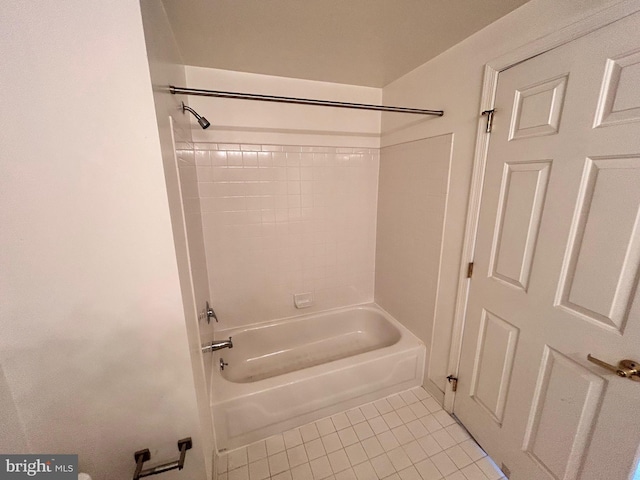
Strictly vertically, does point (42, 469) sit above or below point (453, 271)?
below

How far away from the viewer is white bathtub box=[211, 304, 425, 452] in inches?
52.3

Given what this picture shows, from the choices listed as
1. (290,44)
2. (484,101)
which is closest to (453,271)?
(484,101)

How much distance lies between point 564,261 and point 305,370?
1401 mm

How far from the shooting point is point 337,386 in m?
1.50

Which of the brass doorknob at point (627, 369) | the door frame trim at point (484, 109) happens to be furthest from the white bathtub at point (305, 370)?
the brass doorknob at point (627, 369)

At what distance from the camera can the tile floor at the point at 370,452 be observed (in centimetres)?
121

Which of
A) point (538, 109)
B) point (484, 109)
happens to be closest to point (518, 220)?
point (538, 109)

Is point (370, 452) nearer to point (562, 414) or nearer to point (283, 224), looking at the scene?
point (562, 414)

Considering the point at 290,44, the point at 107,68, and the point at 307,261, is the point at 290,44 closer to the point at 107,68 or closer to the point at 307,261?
the point at 107,68

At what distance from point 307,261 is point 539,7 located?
73.9 inches

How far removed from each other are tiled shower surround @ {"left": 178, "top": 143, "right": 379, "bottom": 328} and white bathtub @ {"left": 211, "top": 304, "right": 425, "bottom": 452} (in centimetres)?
17

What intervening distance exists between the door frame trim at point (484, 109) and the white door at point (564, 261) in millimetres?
29
